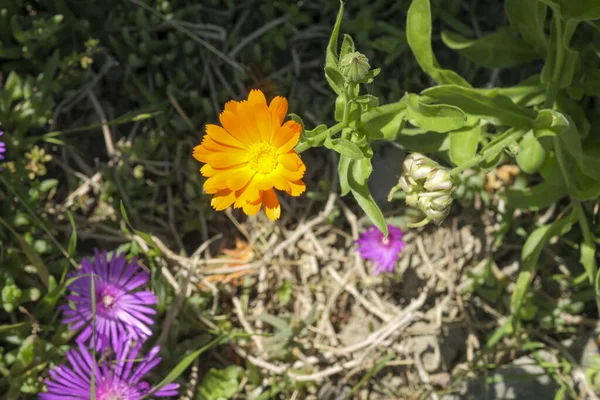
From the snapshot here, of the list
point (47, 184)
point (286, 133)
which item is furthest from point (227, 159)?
point (47, 184)

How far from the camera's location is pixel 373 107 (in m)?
2.23

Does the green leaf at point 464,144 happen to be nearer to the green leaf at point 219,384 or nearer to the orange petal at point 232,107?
the orange petal at point 232,107

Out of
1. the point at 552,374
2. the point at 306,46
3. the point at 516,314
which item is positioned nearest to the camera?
the point at 516,314

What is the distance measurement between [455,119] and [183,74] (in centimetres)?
153

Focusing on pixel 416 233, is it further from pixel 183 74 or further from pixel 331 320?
pixel 183 74

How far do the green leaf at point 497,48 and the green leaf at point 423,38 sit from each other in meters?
0.36

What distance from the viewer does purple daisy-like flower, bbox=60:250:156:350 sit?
2.92m

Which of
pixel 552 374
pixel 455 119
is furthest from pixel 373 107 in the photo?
pixel 552 374

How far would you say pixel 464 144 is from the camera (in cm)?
253

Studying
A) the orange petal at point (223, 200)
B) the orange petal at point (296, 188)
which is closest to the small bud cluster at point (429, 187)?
the orange petal at point (296, 188)

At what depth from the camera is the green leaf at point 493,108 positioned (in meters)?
2.52

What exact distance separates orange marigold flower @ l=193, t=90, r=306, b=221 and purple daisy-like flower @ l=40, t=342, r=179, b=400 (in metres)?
1.00

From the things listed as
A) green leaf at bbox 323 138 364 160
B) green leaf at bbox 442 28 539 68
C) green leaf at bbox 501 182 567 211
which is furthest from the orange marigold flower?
green leaf at bbox 501 182 567 211

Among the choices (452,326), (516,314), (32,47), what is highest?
(32,47)
